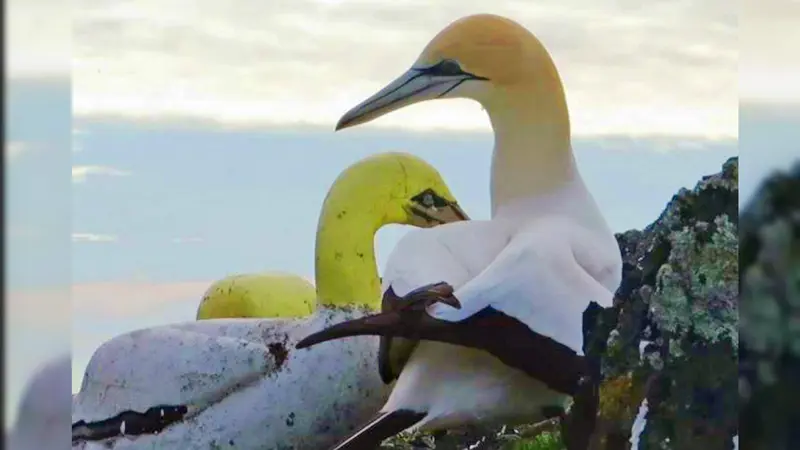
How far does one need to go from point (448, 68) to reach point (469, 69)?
45 mm

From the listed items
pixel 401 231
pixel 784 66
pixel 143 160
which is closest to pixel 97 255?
pixel 143 160

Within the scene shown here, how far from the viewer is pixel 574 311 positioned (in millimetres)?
2891

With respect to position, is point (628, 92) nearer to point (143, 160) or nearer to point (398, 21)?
point (398, 21)

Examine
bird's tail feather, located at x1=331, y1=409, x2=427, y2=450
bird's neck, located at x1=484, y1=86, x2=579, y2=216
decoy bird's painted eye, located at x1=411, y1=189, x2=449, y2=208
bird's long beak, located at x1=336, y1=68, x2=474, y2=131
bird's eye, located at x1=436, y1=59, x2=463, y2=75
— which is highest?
bird's eye, located at x1=436, y1=59, x2=463, y2=75

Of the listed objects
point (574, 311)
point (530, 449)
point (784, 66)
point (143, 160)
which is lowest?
point (530, 449)

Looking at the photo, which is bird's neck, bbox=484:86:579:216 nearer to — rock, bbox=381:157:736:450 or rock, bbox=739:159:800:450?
rock, bbox=381:157:736:450

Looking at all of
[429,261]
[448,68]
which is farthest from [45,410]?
[448,68]

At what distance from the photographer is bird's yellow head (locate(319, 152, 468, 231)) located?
292cm

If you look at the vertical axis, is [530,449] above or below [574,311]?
below

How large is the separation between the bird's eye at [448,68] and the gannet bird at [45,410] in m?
0.98

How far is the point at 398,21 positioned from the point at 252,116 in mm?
371

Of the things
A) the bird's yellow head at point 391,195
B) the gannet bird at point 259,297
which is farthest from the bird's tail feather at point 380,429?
the bird's yellow head at point 391,195

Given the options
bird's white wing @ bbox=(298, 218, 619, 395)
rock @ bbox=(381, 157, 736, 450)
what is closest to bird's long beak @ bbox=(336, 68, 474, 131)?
bird's white wing @ bbox=(298, 218, 619, 395)

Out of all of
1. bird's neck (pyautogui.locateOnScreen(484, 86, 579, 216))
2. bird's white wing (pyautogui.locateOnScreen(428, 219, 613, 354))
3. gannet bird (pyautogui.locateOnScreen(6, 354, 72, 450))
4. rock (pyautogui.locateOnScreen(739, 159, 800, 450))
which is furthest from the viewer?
rock (pyautogui.locateOnScreen(739, 159, 800, 450))
